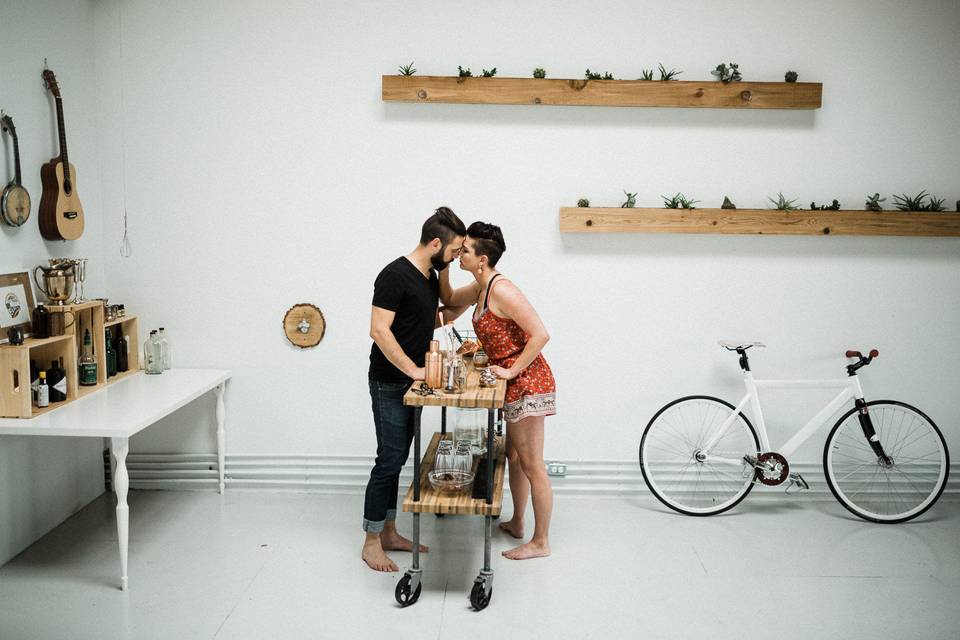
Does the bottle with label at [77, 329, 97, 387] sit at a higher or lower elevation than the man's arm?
lower

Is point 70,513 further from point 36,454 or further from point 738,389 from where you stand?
point 738,389

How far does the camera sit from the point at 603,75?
4289mm

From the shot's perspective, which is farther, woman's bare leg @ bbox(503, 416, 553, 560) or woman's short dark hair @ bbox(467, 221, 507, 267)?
woman's bare leg @ bbox(503, 416, 553, 560)

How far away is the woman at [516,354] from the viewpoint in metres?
3.38

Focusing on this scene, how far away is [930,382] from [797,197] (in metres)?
1.35

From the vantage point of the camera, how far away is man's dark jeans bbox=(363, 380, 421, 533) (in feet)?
11.4

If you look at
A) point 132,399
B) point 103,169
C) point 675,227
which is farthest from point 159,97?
point 675,227

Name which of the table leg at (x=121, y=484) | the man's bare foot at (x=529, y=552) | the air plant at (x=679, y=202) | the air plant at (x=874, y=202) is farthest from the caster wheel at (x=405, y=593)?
the air plant at (x=874, y=202)

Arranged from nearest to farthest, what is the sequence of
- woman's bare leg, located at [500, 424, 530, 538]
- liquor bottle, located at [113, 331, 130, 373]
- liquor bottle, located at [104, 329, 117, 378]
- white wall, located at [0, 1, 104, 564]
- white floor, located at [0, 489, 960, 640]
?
white floor, located at [0, 489, 960, 640] → white wall, located at [0, 1, 104, 564] → woman's bare leg, located at [500, 424, 530, 538] → liquor bottle, located at [104, 329, 117, 378] → liquor bottle, located at [113, 331, 130, 373]

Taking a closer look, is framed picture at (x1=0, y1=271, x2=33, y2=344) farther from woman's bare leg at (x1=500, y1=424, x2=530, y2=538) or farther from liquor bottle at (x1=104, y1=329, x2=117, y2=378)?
woman's bare leg at (x1=500, y1=424, x2=530, y2=538)

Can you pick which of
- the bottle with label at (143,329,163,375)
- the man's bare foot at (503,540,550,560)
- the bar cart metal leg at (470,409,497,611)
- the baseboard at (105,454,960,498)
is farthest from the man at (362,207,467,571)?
the bottle with label at (143,329,163,375)

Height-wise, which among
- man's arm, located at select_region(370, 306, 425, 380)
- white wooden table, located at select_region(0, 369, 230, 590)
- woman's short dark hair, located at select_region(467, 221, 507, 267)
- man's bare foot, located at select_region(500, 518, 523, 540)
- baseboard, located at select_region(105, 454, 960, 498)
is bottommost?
man's bare foot, located at select_region(500, 518, 523, 540)

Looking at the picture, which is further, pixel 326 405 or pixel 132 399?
pixel 326 405

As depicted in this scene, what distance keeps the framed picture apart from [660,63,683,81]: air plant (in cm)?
340
